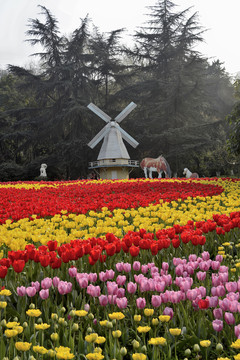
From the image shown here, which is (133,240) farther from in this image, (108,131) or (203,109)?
(203,109)

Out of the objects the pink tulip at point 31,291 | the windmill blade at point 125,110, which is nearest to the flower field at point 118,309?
the pink tulip at point 31,291

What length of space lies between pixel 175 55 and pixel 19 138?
18.6 metres

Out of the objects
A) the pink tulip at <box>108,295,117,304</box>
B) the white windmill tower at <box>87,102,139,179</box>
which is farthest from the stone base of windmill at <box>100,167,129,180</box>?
the pink tulip at <box>108,295,117,304</box>

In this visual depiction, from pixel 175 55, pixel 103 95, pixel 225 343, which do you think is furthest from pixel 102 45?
pixel 225 343

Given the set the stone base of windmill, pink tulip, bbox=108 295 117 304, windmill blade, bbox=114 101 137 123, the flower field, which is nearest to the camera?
the flower field

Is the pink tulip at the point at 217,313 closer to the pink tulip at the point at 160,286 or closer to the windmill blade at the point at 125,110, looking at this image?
the pink tulip at the point at 160,286

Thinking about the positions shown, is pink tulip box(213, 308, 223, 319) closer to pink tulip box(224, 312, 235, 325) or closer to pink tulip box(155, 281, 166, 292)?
pink tulip box(224, 312, 235, 325)

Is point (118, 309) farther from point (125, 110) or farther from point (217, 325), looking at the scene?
point (125, 110)

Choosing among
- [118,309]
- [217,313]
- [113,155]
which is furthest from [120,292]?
[113,155]

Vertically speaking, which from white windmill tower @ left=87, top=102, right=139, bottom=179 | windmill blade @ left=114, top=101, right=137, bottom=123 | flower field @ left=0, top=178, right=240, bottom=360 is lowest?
flower field @ left=0, top=178, right=240, bottom=360

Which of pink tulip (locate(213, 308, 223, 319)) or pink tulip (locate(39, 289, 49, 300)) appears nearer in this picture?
pink tulip (locate(213, 308, 223, 319))

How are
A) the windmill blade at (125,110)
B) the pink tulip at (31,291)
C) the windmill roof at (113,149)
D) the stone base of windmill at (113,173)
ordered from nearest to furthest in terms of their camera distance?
the pink tulip at (31,291)
the windmill roof at (113,149)
the stone base of windmill at (113,173)
the windmill blade at (125,110)

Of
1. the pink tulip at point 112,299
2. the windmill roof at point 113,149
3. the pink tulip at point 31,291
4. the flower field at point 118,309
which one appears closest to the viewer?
the flower field at point 118,309

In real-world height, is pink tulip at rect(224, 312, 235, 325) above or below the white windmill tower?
below
